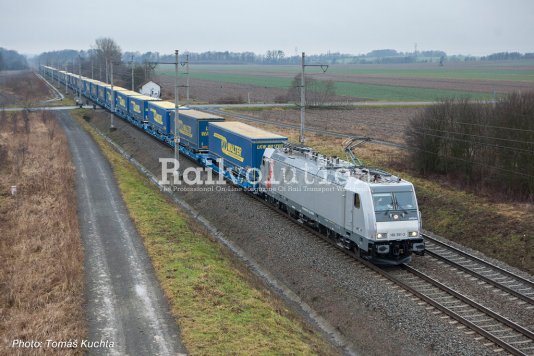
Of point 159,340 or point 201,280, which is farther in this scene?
point 201,280

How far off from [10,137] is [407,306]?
43998 millimetres

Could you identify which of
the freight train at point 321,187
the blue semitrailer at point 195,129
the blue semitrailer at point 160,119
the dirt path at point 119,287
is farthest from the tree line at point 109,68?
the dirt path at point 119,287

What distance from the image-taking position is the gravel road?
1512cm

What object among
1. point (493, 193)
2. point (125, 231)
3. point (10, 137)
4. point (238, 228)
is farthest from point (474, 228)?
point (10, 137)

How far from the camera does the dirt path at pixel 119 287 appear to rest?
13905 mm

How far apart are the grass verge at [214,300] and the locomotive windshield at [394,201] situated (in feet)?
16.1

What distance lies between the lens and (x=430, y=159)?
3284cm

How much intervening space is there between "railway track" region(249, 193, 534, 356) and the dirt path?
7.74 metres

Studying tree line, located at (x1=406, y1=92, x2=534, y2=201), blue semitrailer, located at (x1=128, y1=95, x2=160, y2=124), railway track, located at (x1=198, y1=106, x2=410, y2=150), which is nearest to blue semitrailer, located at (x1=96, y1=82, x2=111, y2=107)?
railway track, located at (x1=198, y1=106, x2=410, y2=150)

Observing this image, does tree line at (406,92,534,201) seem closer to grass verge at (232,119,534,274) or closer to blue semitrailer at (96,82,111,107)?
grass verge at (232,119,534,274)

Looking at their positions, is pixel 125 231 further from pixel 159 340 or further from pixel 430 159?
pixel 430 159

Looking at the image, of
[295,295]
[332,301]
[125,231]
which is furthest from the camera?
[125,231]

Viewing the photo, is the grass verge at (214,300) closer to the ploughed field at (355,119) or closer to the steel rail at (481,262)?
the steel rail at (481,262)

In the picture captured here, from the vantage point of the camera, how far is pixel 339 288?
18.7 metres
